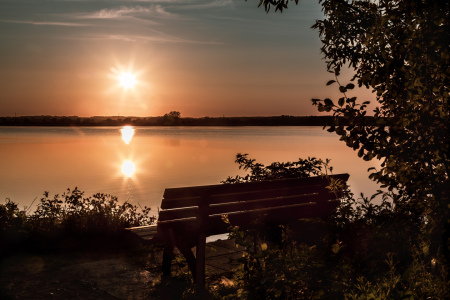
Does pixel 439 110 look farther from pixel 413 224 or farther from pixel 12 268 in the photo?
pixel 12 268

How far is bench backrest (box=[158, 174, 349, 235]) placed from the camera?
5.54 metres

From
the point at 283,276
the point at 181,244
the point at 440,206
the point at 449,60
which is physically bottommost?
the point at 283,276

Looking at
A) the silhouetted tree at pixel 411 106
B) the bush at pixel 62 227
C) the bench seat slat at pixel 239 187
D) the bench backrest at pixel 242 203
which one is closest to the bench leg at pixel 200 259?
the bench backrest at pixel 242 203

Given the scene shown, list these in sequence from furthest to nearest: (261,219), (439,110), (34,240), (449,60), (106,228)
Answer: (106,228)
(34,240)
(261,219)
(439,110)
(449,60)

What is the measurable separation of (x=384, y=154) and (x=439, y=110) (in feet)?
1.72

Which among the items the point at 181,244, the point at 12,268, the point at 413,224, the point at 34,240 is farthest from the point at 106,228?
the point at 413,224

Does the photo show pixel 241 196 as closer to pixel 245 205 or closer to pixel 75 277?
pixel 245 205

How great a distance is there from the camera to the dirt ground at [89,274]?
5.76m

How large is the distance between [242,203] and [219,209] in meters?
0.35

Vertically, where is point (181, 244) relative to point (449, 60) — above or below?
below

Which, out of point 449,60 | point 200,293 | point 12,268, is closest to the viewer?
point 449,60

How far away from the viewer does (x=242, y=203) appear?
5938mm

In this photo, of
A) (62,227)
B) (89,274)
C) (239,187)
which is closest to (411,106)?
(239,187)

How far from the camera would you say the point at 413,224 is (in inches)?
187
